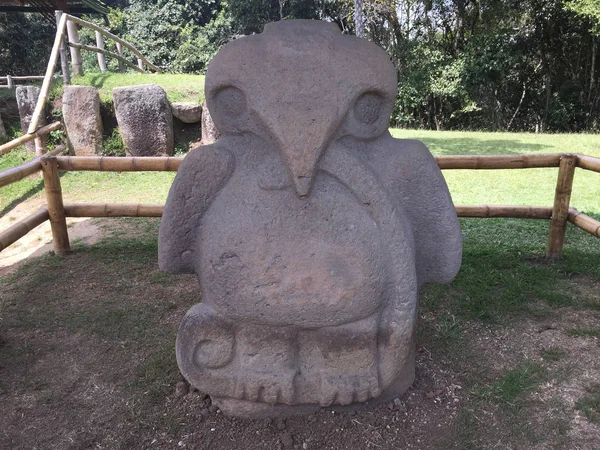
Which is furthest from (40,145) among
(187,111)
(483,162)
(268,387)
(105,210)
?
(268,387)

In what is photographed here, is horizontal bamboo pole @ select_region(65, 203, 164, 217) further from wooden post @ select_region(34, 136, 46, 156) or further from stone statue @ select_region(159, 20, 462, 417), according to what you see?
wooden post @ select_region(34, 136, 46, 156)

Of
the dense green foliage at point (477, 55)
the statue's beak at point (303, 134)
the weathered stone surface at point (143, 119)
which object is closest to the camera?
the statue's beak at point (303, 134)

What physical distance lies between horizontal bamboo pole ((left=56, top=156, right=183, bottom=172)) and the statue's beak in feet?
7.23

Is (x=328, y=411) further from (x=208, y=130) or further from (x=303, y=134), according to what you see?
(x=208, y=130)

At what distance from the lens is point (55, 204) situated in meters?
4.00

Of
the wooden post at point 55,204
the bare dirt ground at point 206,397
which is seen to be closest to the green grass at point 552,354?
the bare dirt ground at point 206,397

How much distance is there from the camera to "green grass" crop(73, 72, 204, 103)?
762cm

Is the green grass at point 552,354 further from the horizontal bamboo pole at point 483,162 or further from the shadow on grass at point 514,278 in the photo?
the horizontal bamboo pole at point 483,162

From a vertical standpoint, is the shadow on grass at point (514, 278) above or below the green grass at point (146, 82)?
below

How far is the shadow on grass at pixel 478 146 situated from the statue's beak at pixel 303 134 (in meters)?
6.81

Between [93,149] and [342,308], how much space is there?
6.14 metres

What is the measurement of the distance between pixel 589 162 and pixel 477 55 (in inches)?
423

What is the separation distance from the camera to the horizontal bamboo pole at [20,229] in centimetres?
329

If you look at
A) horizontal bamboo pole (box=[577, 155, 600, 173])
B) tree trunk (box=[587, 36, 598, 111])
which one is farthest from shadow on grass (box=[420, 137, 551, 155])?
tree trunk (box=[587, 36, 598, 111])
